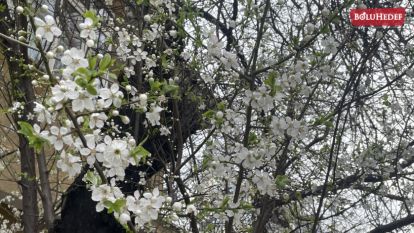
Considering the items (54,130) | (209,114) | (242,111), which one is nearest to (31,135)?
(54,130)

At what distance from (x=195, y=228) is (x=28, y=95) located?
1584 mm

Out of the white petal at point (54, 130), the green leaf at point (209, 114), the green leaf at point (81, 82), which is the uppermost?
the green leaf at point (209, 114)

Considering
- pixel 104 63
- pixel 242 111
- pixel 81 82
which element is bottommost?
pixel 81 82

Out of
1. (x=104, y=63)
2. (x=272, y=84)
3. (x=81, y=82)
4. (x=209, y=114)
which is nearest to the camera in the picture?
(x=81, y=82)

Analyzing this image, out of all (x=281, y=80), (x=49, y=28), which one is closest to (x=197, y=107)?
(x=281, y=80)

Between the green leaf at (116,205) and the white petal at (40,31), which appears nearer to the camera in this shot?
the green leaf at (116,205)

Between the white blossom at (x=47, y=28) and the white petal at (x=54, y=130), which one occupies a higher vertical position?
the white blossom at (x=47, y=28)

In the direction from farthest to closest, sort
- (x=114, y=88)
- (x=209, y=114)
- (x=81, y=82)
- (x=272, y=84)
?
1. (x=209, y=114)
2. (x=272, y=84)
3. (x=114, y=88)
4. (x=81, y=82)

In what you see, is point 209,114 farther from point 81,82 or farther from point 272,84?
point 81,82

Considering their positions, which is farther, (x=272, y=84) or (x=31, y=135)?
(x=272, y=84)

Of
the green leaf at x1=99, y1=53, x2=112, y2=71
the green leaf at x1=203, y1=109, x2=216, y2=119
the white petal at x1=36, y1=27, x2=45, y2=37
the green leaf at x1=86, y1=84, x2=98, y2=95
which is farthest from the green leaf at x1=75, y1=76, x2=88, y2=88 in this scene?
the green leaf at x1=203, y1=109, x2=216, y2=119

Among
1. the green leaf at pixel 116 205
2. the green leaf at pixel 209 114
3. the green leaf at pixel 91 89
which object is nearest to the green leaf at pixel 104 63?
the green leaf at pixel 91 89

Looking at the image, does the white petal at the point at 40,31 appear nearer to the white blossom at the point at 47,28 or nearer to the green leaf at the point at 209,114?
the white blossom at the point at 47,28

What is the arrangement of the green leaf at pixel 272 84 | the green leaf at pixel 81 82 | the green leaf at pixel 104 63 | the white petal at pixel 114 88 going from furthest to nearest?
the green leaf at pixel 272 84 → the white petal at pixel 114 88 → the green leaf at pixel 104 63 → the green leaf at pixel 81 82
